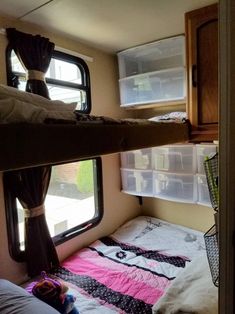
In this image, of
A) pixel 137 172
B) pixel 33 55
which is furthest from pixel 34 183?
pixel 137 172

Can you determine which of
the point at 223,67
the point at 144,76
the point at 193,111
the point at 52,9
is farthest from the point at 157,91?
the point at 223,67

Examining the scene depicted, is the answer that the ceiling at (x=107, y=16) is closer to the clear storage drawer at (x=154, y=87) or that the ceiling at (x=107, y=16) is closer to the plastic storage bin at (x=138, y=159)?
the clear storage drawer at (x=154, y=87)

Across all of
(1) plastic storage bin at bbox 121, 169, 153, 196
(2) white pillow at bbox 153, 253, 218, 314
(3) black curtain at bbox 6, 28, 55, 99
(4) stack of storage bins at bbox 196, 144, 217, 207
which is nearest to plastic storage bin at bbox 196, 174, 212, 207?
(4) stack of storage bins at bbox 196, 144, 217, 207

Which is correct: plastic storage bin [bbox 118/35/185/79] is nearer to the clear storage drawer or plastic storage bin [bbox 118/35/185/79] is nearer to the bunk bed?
the clear storage drawer

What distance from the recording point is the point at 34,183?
1.79 m

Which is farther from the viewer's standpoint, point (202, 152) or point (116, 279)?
point (202, 152)

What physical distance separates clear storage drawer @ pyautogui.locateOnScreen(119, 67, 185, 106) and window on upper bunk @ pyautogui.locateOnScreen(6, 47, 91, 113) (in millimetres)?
383

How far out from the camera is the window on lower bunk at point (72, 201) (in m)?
2.16

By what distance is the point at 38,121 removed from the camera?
0.71m

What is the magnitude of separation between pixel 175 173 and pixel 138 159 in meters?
0.46

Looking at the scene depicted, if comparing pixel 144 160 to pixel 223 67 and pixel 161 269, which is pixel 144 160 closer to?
pixel 161 269

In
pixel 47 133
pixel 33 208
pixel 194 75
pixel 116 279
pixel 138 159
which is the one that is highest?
pixel 194 75

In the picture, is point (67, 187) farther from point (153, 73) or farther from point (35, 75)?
point (153, 73)

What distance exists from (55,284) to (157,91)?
172cm
